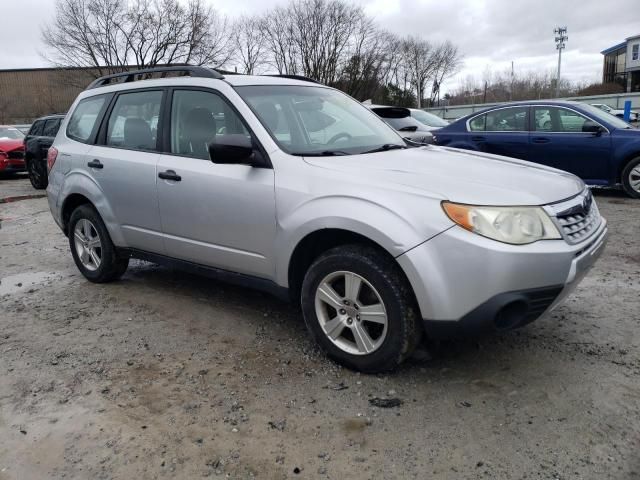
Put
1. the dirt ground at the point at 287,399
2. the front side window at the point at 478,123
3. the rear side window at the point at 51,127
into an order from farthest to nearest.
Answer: the rear side window at the point at 51,127 < the front side window at the point at 478,123 < the dirt ground at the point at 287,399

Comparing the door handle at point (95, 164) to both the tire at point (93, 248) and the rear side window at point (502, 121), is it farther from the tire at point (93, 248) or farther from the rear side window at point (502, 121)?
the rear side window at point (502, 121)

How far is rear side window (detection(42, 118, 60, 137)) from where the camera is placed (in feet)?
40.4

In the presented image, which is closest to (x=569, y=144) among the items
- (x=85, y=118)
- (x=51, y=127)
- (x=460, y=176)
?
(x=460, y=176)

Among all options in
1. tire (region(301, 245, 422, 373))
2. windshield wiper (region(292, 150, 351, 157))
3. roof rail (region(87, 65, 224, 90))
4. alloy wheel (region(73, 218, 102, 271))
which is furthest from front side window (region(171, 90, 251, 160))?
alloy wheel (region(73, 218, 102, 271))

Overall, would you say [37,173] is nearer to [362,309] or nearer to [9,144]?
[9,144]

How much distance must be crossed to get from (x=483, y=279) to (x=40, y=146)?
40.4 ft

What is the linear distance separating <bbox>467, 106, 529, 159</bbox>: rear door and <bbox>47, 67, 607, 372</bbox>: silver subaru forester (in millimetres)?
5248

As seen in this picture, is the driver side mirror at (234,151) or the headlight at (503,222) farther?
the driver side mirror at (234,151)

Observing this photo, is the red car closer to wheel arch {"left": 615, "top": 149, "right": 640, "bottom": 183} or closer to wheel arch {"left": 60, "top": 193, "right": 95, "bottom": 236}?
wheel arch {"left": 60, "top": 193, "right": 95, "bottom": 236}

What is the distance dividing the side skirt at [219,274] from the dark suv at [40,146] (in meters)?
9.06

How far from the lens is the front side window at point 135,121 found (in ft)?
14.1

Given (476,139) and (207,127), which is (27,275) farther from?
(476,139)

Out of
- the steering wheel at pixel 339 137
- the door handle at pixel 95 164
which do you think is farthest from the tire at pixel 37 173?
the steering wheel at pixel 339 137

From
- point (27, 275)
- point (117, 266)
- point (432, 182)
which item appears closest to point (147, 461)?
point (432, 182)
